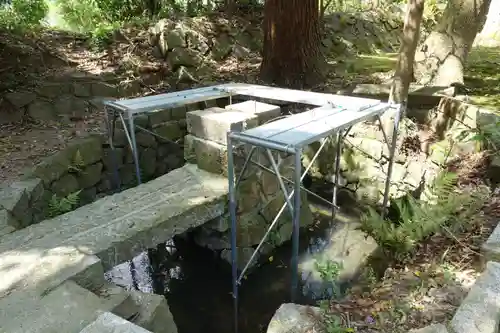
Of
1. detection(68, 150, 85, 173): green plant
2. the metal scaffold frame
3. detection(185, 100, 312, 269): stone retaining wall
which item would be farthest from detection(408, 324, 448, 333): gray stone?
detection(68, 150, 85, 173): green plant

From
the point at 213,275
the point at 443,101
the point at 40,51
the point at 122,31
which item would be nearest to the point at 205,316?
the point at 213,275

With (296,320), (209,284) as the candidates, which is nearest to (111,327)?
(296,320)

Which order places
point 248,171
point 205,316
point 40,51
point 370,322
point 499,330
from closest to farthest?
point 499,330, point 370,322, point 205,316, point 248,171, point 40,51

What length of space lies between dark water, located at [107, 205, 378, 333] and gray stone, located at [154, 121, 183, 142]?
6.87 ft

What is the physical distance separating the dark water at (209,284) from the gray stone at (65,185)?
145 centimetres

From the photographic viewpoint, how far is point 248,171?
193 inches

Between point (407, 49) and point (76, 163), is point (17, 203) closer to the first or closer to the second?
point (76, 163)

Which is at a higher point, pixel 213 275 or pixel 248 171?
pixel 248 171

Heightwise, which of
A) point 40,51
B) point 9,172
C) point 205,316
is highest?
point 40,51

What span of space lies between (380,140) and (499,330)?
4.53 m

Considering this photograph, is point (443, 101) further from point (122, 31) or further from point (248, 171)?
point (122, 31)

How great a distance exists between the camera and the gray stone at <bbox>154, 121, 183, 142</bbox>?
6.84 meters

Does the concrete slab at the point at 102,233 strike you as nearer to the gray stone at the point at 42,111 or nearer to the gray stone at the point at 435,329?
the gray stone at the point at 435,329

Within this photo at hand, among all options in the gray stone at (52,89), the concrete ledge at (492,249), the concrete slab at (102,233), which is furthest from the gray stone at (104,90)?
the concrete ledge at (492,249)
